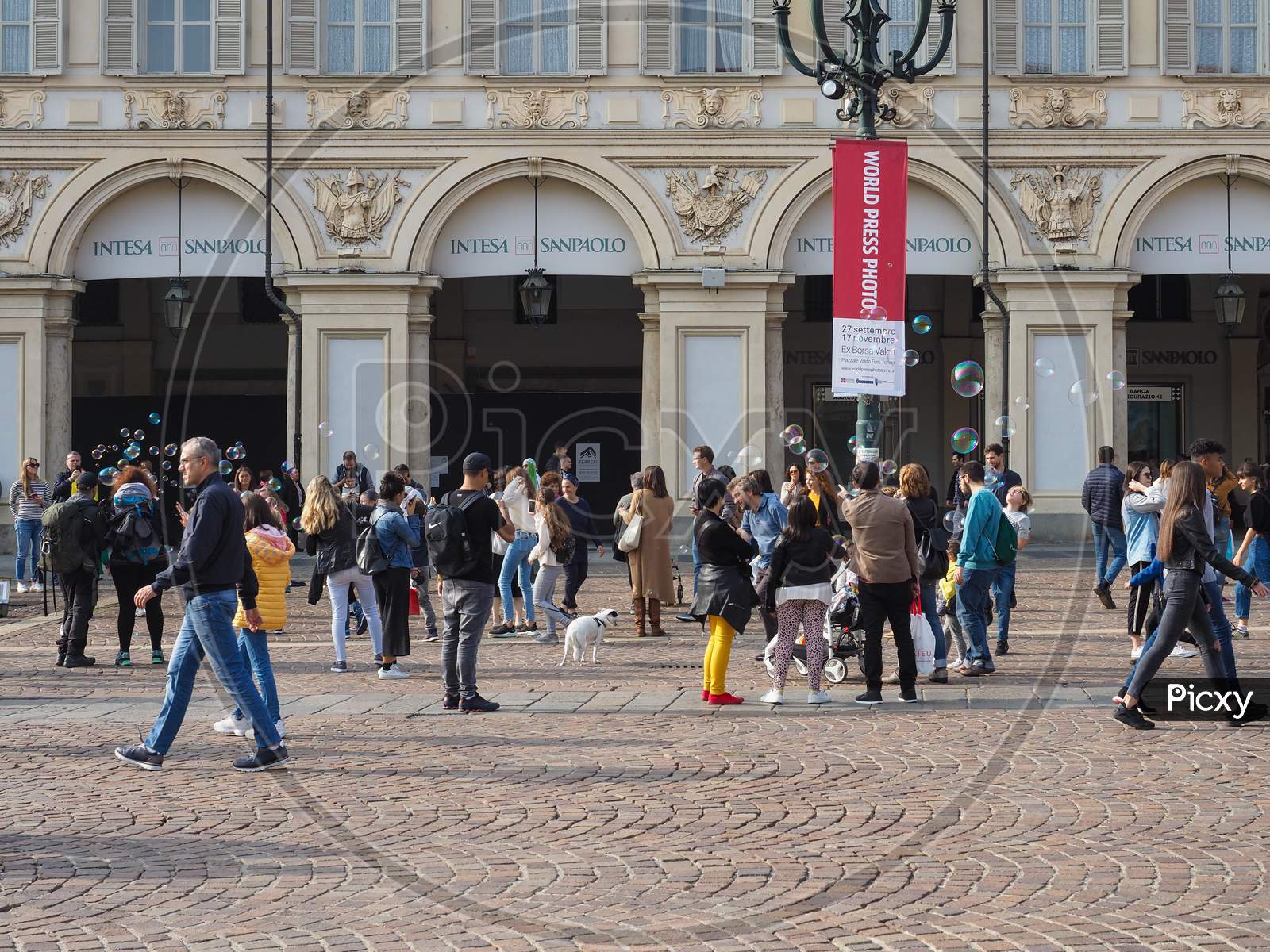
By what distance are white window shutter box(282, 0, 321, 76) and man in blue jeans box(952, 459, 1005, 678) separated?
1666cm

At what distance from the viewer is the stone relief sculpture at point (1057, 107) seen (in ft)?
87.0

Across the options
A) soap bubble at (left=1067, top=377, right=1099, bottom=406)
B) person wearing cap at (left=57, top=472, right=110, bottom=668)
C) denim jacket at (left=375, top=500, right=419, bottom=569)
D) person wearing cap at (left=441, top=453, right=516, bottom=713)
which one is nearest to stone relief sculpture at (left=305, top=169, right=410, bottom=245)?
soap bubble at (left=1067, top=377, right=1099, bottom=406)

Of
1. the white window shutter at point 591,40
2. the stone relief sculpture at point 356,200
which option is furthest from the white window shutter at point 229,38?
the white window shutter at point 591,40

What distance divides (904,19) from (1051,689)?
17.0 m

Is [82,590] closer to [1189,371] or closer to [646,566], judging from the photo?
[646,566]

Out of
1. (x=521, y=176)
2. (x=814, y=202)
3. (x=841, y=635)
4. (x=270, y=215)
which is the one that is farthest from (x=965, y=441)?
(x=270, y=215)

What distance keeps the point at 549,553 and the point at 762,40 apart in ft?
44.8

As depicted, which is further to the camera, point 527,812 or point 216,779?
point 216,779

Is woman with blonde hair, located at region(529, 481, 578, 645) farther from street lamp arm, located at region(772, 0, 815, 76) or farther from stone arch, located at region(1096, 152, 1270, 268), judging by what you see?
stone arch, located at region(1096, 152, 1270, 268)

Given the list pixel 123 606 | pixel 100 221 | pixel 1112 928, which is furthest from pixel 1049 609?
pixel 100 221

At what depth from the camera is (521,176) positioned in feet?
87.1

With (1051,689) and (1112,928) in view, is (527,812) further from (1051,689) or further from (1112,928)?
(1051,689)

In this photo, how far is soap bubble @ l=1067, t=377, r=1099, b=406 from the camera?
25.8m

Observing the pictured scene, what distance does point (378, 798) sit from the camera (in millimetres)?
8516
